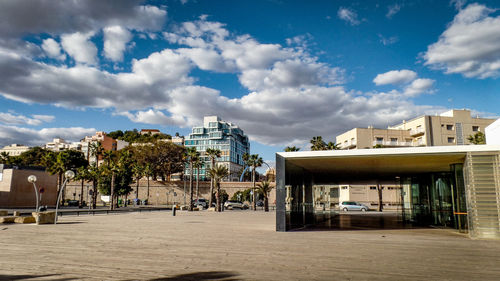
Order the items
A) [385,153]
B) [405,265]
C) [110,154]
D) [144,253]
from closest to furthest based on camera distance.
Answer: [405,265]
[144,253]
[385,153]
[110,154]

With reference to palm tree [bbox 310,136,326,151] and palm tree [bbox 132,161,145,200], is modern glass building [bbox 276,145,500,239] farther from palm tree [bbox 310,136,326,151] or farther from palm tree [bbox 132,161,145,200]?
palm tree [bbox 132,161,145,200]

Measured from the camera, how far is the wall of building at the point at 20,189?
152 ft

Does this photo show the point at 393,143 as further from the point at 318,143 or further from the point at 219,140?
the point at 219,140

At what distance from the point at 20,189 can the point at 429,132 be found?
75103 mm

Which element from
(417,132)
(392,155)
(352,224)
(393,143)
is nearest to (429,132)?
(417,132)

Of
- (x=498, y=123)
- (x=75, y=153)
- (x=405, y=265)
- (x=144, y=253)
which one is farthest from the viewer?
(x=75, y=153)

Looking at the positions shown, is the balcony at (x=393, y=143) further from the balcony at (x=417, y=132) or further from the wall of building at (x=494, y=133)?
the wall of building at (x=494, y=133)

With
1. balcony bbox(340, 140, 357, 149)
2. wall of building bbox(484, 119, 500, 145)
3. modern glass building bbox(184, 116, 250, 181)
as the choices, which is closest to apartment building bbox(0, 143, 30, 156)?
modern glass building bbox(184, 116, 250, 181)

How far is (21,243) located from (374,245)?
39.6ft

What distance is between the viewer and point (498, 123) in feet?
55.5

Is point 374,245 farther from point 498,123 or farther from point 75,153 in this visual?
point 75,153

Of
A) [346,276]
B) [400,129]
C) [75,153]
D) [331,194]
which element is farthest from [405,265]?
[400,129]

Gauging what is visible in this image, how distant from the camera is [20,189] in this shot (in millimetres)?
47844

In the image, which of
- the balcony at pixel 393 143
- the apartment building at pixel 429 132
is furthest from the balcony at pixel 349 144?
the balcony at pixel 393 143
